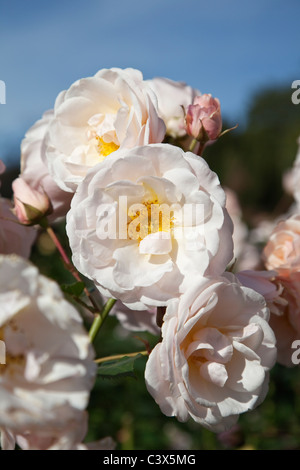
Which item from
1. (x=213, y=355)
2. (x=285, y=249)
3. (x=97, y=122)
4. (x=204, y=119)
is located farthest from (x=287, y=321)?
(x=97, y=122)

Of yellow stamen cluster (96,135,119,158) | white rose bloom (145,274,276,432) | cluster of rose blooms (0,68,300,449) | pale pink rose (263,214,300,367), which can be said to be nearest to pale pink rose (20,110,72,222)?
cluster of rose blooms (0,68,300,449)

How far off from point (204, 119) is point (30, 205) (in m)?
0.37

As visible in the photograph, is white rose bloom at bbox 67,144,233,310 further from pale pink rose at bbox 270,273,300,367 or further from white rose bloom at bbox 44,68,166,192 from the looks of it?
pale pink rose at bbox 270,273,300,367

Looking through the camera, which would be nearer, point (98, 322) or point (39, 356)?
point (39, 356)

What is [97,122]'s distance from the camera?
40.8 inches

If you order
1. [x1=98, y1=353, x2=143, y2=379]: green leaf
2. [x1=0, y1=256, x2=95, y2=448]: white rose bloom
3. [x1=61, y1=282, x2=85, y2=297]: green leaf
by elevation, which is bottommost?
[x1=98, y1=353, x2=143, y2=379]: green leaf

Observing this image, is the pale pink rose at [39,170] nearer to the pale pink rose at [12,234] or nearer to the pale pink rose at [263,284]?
the pale pink rose at [12,234]

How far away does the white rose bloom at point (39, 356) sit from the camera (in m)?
0.61

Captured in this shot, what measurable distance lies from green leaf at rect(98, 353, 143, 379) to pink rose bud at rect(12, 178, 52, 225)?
0.31 m

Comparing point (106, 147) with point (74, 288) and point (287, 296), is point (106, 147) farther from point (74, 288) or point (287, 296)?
point (287, 296)

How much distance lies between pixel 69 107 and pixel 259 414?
1871 millimetres

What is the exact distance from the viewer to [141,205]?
0.91m

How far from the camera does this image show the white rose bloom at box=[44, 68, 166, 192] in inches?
36.2
